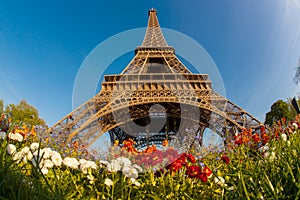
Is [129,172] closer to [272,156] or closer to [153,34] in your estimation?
[272,156]

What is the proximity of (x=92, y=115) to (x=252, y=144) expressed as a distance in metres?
13.2

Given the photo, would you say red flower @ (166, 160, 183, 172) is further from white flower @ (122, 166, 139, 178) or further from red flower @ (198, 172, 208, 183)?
white flower @ (122, 166, 139, 178)

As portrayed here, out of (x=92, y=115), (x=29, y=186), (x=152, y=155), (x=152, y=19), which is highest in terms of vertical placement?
(x=152, y=19)

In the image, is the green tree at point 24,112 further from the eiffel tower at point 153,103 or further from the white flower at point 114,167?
the white flower at point 114,167

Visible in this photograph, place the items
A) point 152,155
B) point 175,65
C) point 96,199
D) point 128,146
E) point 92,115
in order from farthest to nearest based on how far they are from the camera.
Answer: point 175,65 < point 92,115 < point 128,146 < point 152,155 < point 96,199

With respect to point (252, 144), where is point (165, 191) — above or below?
below

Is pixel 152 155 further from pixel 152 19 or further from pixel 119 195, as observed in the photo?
pixel 152 19

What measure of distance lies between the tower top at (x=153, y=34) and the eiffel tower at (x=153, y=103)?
130 centimetres

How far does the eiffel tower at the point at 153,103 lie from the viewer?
642 inches

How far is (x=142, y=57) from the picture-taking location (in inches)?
943

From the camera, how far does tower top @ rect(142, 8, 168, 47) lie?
86.5 ft

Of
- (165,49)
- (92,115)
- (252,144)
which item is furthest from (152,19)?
(252,144)

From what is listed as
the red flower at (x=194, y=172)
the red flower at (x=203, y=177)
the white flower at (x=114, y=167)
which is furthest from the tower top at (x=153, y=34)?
the red flower at (x=203, y=177)

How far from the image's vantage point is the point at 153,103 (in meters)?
19.2
